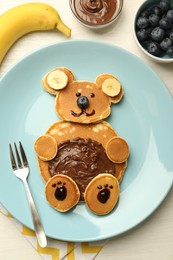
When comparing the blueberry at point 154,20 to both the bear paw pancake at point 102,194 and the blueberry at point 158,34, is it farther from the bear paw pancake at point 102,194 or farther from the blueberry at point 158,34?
the bear paw pancake at point 102,194

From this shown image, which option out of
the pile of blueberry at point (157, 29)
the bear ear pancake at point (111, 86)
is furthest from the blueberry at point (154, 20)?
the bear ear pancake at point (111, 86)

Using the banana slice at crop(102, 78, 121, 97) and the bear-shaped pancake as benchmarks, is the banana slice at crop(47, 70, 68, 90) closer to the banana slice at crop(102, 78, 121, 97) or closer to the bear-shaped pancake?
the bear-shaped pancake

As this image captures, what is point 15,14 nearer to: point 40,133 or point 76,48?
point 76,48

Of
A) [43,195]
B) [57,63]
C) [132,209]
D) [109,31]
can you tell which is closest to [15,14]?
[57,63]

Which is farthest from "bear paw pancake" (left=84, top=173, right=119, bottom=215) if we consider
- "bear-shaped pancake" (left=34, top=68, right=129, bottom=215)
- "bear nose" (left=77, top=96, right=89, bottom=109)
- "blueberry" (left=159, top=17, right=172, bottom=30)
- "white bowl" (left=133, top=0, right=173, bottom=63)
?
"blueberry" (left=159, top=17, right=172, bottom=30)

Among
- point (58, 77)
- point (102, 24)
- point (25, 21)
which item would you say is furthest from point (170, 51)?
point (25, 21)

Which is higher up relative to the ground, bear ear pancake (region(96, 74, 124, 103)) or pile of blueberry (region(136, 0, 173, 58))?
pile of blueberry (region(136, 0, 173, 58))
